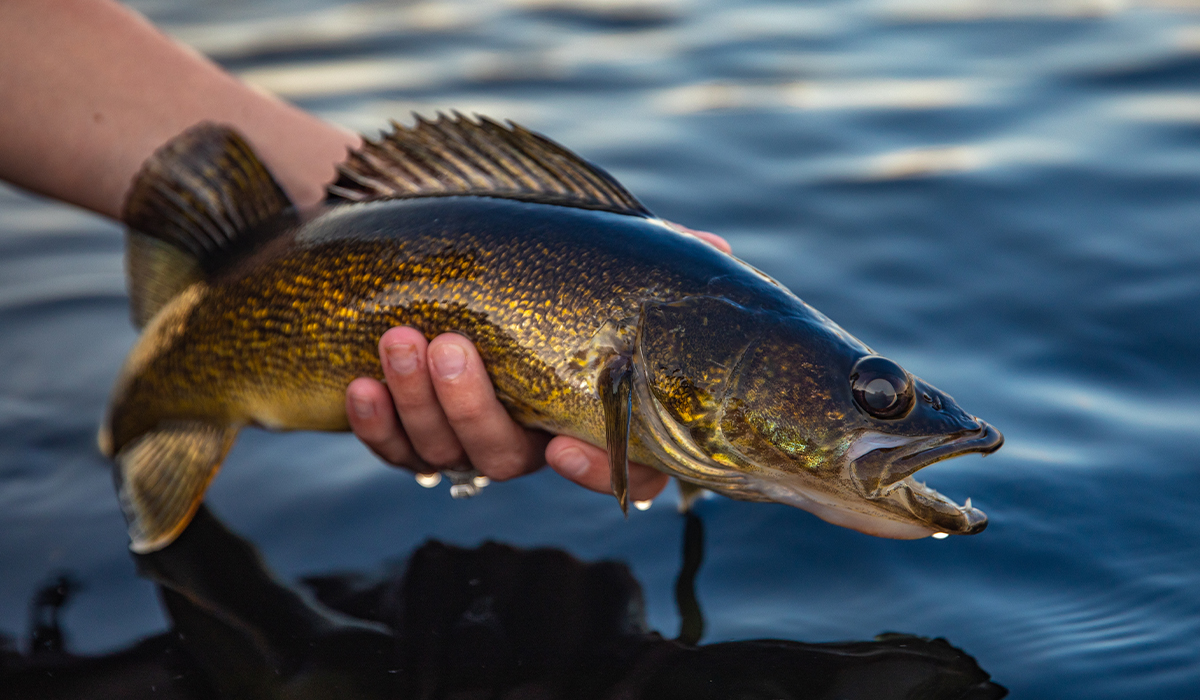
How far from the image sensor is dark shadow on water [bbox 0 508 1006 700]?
2.68m

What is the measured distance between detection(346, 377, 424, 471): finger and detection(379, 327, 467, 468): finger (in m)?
0.03

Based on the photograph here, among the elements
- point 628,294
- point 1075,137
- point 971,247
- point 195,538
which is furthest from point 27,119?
point 1075,137

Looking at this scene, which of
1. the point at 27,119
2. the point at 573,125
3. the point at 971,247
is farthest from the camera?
the point at 573,125

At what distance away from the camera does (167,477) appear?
3.38 metres

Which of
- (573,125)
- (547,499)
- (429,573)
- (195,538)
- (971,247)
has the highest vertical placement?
(971,247)

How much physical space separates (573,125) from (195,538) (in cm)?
408

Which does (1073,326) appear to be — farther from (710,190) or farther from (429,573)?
(429,573)

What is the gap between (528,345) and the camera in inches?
112

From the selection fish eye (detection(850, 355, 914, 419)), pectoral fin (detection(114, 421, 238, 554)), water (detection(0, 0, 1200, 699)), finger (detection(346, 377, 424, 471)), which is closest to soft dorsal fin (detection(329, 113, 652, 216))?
finger (detection(346, 377, 424, 471))

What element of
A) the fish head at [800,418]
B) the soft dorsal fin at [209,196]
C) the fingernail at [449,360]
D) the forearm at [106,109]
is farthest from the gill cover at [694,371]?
the forearm at [106,109]

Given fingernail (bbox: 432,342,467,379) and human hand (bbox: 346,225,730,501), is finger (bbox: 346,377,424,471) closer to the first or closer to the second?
human hand (bbox: 346,225,730,501)

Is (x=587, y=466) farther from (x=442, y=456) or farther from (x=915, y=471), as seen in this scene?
(x=915, y=471)

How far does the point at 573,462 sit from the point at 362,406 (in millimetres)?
636

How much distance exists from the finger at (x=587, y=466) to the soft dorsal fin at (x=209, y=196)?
1220mm
